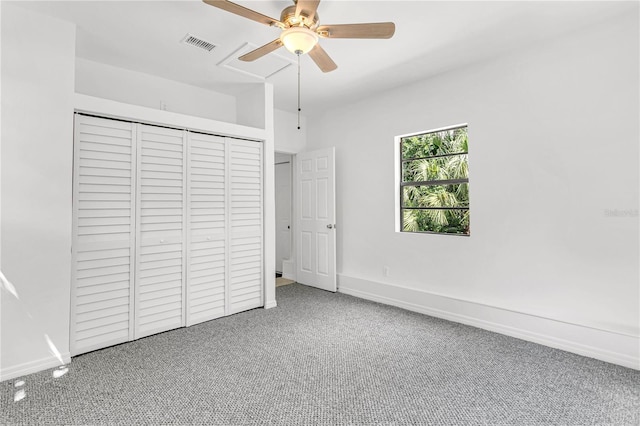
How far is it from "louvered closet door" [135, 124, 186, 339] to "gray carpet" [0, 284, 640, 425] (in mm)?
250

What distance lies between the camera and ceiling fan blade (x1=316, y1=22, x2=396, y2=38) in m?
2.09

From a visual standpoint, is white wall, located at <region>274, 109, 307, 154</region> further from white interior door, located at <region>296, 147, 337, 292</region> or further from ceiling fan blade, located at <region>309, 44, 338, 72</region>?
ceiling fan blade, located at <region>309, 44, 338, 72</region>

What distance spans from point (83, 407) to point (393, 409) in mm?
1871

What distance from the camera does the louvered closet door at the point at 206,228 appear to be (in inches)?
136

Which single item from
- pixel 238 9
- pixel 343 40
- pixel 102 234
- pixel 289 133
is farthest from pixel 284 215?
pixel 238 9

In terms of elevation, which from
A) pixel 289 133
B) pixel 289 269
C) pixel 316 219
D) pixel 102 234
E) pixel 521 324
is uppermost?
pixel 289 133

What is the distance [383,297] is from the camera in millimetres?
4246

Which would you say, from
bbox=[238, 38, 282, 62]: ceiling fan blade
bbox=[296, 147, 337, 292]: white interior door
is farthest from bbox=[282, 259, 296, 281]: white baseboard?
bbox=[238, 38, 282, 62]: ceiling fan blade

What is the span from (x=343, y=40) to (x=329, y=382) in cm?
275

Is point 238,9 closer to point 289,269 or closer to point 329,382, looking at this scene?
point 329,382

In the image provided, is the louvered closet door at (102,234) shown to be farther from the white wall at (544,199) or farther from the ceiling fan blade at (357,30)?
the white wall at (544,199)

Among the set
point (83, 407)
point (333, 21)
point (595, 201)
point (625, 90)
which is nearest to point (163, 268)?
point (83, 407)

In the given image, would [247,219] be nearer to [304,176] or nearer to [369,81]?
[304,176]

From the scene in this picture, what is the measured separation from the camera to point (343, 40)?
2.94 meters
